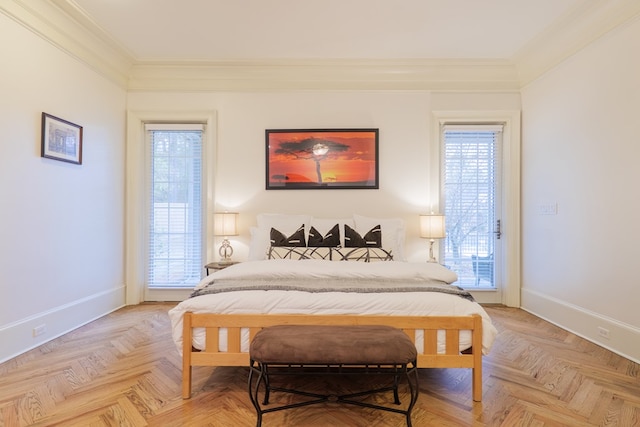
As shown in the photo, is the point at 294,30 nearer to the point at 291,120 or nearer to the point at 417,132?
the point at 291,120

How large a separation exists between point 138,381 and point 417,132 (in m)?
3.59

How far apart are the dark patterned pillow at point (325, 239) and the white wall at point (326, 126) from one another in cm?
55

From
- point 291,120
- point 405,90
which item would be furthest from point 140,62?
point 405,90

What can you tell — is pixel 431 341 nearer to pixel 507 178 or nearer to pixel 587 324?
pixel 587 324

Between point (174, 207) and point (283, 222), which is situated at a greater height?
point (174, 207)

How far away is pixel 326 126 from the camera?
389cm

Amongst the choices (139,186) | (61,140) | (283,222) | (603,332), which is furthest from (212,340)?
(603,332)

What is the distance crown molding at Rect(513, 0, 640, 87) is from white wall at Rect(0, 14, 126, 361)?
4538mm

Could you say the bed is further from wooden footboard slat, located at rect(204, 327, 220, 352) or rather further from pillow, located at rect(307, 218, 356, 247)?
pillow, located at rect(307, 218, 356, 247)

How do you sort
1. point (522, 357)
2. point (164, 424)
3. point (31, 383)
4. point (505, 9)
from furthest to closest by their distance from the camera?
point (505, 9), point (522, 357), point (31, 383), point (164, 424)

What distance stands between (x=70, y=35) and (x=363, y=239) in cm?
333

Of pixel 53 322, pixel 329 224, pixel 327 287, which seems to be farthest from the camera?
pixel 329 224

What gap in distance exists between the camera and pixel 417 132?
3875mm

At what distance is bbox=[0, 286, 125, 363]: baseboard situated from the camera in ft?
7.89
